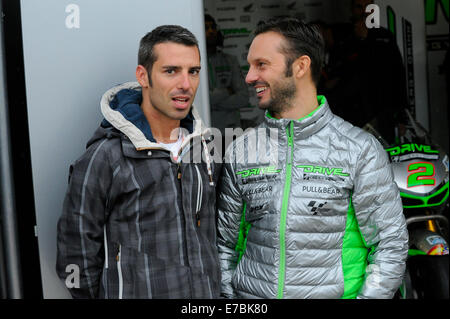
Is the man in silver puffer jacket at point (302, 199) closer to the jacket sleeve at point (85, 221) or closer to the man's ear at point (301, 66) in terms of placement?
the man's ear at point (301, 66)

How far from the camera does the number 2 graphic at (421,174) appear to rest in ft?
9.75

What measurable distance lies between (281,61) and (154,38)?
491mm

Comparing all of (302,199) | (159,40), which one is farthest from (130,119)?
(302,199)

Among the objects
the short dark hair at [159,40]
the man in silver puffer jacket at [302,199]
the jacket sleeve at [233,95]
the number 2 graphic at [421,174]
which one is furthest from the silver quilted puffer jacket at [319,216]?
the jacket sleeve at [233,95]

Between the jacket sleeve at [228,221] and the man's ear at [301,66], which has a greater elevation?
the man's ear at [301,66]

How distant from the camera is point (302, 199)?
209 centimetres

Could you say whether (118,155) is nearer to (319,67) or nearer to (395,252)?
(319,67)

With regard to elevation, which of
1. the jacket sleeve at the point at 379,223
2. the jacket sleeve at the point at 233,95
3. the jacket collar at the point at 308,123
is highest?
the jacket sleeve at the point at 233,95

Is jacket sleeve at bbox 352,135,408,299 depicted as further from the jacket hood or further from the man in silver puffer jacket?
the jacket hood

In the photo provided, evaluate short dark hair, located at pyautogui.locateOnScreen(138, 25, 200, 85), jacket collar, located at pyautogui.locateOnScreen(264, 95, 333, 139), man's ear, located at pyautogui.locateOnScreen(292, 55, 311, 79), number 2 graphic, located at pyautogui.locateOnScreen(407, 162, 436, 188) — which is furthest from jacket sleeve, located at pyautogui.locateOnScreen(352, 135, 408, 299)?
number 2 graphic, located at pyautogui.locateOnScreen(407, 162, 436, 188)

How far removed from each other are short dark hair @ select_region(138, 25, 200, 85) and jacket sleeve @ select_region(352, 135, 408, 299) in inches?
30.1

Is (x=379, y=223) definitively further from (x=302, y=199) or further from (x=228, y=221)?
(x=228, y=221)

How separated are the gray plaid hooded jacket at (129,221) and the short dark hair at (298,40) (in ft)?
2.03

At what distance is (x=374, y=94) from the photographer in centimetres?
373
